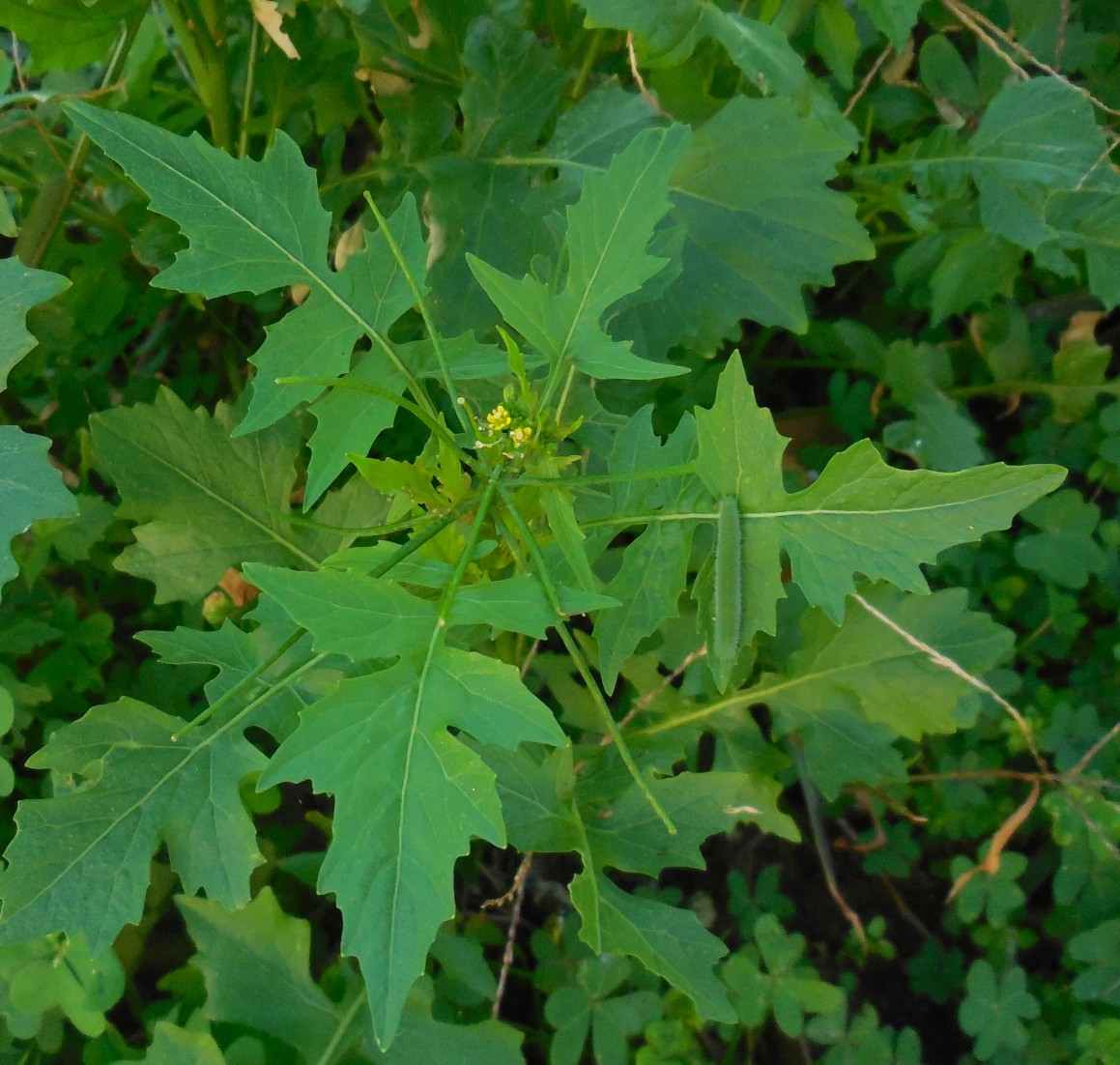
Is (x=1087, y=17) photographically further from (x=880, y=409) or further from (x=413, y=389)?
(x=413, y=389)

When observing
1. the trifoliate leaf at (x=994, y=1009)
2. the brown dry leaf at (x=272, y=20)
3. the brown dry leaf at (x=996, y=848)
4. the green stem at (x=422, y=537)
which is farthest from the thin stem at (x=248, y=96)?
the trifoliate leaf at (x=994, y=1009)

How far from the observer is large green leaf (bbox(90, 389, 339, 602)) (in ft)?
4.55

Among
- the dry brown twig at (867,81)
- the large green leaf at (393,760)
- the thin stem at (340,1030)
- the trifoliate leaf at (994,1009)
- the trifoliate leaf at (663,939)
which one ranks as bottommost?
the trifoliate leaf at (994,1009)

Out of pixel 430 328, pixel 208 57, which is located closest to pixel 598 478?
pixel 430 328

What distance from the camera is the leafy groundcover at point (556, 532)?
1034 millimetres

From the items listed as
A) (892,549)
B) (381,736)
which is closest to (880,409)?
(892,549)

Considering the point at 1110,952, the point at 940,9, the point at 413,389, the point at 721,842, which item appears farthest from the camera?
the point at 721,842

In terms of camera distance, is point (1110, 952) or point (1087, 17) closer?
point (1110, 952)

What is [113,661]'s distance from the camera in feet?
6.48

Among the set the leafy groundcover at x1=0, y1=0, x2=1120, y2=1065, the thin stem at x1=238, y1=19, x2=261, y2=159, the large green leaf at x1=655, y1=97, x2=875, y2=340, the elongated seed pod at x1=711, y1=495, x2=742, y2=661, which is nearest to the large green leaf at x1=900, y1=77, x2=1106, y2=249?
the leafy groundcover at x1=0, y1=0, x2=1120, y2=1065

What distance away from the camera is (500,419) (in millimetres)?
1043

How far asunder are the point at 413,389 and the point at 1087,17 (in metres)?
1.78

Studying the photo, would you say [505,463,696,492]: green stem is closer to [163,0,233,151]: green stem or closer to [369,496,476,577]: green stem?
[369,496,476,577]: green stem

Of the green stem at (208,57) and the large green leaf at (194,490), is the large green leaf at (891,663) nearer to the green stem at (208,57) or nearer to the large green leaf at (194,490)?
the large green leaf at (194,490)
